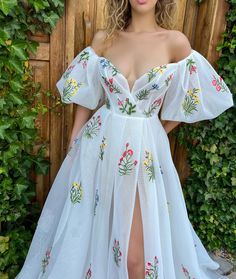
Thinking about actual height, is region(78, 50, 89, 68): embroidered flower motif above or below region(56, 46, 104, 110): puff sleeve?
above

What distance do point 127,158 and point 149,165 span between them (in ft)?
0.40

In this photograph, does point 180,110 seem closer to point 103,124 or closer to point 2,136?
point 103,124

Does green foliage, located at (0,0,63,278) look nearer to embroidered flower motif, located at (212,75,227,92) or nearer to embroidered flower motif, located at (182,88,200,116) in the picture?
embroidered flower motif, located at (182,88,200,116)

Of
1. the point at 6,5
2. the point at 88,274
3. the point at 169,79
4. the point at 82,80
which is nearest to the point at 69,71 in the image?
the point at 82,80

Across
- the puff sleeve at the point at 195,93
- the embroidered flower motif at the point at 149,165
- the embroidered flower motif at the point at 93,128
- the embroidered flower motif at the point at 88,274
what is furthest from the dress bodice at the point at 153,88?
the embroidered flower motif at the point at 88,274

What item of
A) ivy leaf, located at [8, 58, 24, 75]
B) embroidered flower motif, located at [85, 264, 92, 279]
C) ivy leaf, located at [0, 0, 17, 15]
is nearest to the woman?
embroidered flower motif, located at [85, 264, 92, 279]

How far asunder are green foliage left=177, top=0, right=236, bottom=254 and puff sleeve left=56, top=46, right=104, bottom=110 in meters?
0.76

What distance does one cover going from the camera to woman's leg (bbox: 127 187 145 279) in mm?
1573

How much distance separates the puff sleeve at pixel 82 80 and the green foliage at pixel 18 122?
0.21m

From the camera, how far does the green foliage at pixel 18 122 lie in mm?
1571

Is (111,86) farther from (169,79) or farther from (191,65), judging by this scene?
(191,65)

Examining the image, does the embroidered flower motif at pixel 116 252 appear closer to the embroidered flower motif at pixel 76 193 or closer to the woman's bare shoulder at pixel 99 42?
the embroidered flower motif at pixel 76 193

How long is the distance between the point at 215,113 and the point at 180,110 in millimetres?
207

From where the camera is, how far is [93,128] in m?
1.70
